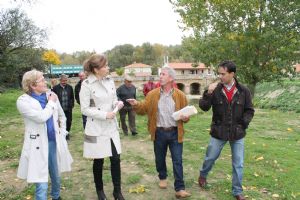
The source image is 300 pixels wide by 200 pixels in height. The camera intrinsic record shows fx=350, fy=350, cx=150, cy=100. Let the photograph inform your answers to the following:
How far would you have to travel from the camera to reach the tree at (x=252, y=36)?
18.0m

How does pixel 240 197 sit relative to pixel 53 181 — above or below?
below

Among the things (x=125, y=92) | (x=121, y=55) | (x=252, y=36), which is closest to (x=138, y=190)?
(x=125, y=92)

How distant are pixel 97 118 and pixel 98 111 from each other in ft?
0.31

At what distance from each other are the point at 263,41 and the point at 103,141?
15242 mm

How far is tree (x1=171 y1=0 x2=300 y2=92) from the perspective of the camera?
1797 centimetres

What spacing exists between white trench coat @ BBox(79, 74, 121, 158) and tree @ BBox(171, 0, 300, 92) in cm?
1441

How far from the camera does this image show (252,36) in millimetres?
18375

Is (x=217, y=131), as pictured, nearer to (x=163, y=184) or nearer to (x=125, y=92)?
(x=163, y=184)

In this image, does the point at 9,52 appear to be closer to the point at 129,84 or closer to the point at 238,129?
the point at 129,84

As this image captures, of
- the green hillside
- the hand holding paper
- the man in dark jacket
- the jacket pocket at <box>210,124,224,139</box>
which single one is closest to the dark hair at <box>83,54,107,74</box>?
the hand holding paper

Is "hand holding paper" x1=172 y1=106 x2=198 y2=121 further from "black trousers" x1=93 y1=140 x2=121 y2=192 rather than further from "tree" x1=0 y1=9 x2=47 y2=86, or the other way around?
"tree" x1=0 y1=9 x2=47 y2=86

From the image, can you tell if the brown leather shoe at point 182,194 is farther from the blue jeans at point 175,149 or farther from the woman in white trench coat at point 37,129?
the woman in white trench coat at point 37,129

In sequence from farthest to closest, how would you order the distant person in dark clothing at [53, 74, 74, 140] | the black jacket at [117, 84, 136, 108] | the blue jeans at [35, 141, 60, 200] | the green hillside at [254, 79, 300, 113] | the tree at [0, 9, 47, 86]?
the tree at [0, 9, 47, 86]
the green hillside at [254, 79, 300, 113]
the black jacket at [117, 84, 136, 108]
the distant person in dark clothing at [53, 74, 74, 140]
the blue jeans at [35, 141, 60, 200]

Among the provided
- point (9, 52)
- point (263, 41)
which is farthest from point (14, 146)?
point (9, 52)
